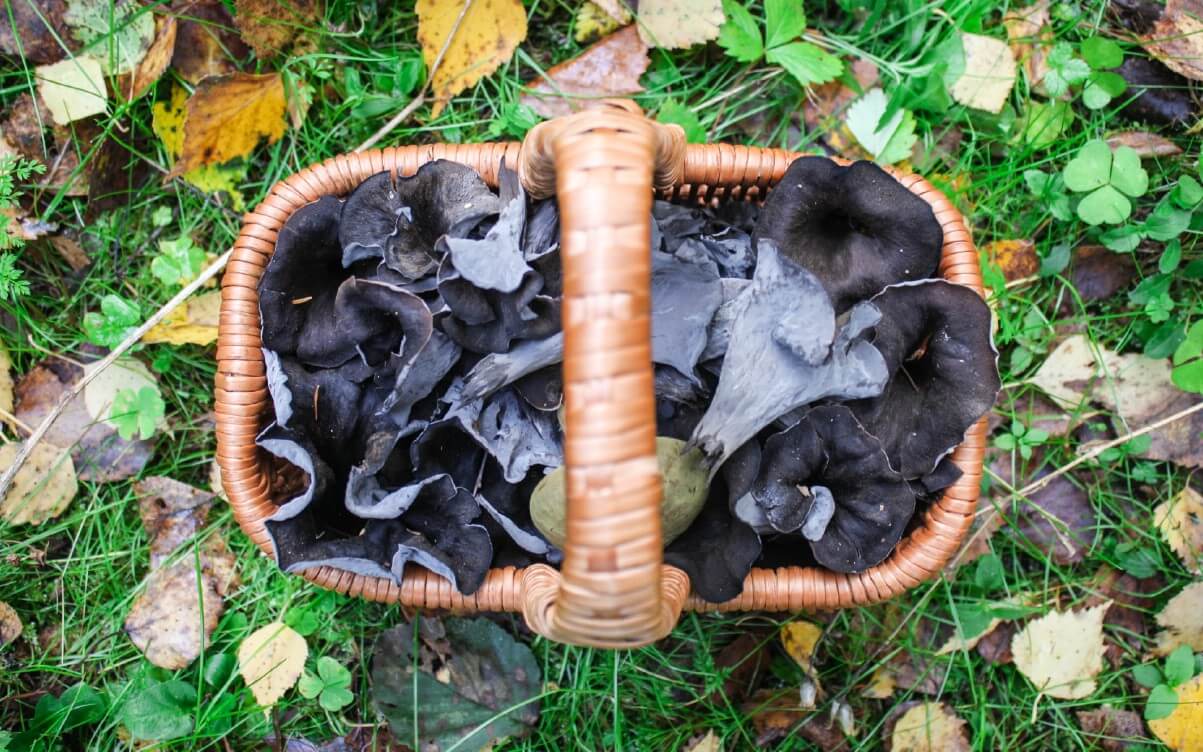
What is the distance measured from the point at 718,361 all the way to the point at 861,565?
19.2 inches

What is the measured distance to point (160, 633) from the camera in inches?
87.8

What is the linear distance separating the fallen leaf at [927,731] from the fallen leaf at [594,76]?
1.81 m

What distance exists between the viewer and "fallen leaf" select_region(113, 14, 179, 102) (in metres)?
2.21

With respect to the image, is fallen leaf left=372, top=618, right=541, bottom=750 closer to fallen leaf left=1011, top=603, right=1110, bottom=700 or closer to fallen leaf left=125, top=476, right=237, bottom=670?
fallen leaf left=125, top=476, right=237, bottom=670

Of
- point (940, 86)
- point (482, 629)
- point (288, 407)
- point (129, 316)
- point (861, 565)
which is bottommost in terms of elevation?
point (482, 629)

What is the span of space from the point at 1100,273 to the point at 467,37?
1821 mm

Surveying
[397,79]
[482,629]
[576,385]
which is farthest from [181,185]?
[576,385]

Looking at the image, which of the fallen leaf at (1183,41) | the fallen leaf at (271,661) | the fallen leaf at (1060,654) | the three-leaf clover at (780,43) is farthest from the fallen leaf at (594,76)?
the fallen leaf at (1060,654)

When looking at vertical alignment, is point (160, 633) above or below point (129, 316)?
below

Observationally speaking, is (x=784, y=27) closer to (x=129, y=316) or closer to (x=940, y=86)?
(x=940, y=86)

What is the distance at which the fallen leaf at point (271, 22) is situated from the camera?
2166 millimetres

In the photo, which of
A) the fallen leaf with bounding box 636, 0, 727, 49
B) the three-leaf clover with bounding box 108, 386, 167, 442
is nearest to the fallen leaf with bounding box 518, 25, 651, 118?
the fallen leaf with bounding box 636, 0, 727, 49

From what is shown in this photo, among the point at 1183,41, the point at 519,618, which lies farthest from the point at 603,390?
the point at 1183,41

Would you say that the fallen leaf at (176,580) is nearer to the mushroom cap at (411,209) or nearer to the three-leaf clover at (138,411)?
the three-leaf clover at (138,411)
